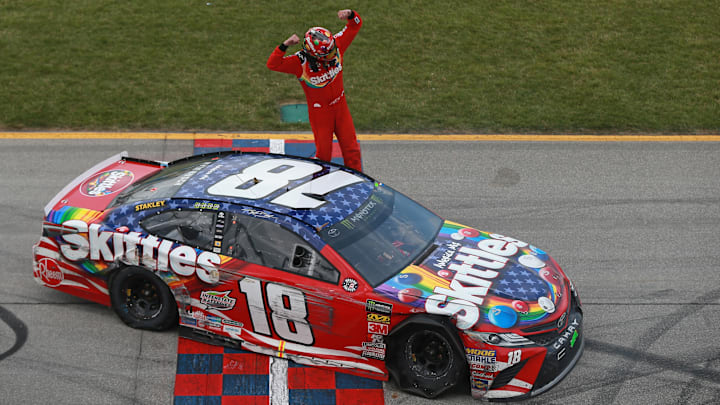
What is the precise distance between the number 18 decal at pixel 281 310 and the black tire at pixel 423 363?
28.3 inches

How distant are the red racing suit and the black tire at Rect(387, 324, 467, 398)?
10.2 ft

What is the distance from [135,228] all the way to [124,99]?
5066 millimetres

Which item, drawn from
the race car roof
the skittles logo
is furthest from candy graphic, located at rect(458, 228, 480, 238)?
the skittles logo

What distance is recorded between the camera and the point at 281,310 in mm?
6004

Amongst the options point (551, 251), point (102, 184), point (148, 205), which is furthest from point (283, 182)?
point (551, 251)

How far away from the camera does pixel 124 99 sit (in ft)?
35.8

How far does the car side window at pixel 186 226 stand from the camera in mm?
6180

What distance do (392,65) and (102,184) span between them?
6012mm

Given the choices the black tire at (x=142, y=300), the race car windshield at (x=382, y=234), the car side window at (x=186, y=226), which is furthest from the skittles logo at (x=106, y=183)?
the race car windshield at (x=382, y=234)

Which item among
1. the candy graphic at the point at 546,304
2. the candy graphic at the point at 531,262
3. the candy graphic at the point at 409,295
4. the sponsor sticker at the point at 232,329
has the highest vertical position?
the candy graphic at the point at 531,262

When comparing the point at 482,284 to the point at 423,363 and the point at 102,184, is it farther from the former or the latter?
the point at 102,184

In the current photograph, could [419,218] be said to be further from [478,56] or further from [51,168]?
[478,56]

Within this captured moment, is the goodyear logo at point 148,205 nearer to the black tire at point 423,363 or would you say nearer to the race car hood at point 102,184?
the race car hood at point 102,184

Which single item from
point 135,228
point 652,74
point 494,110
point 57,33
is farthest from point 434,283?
point 57,33
